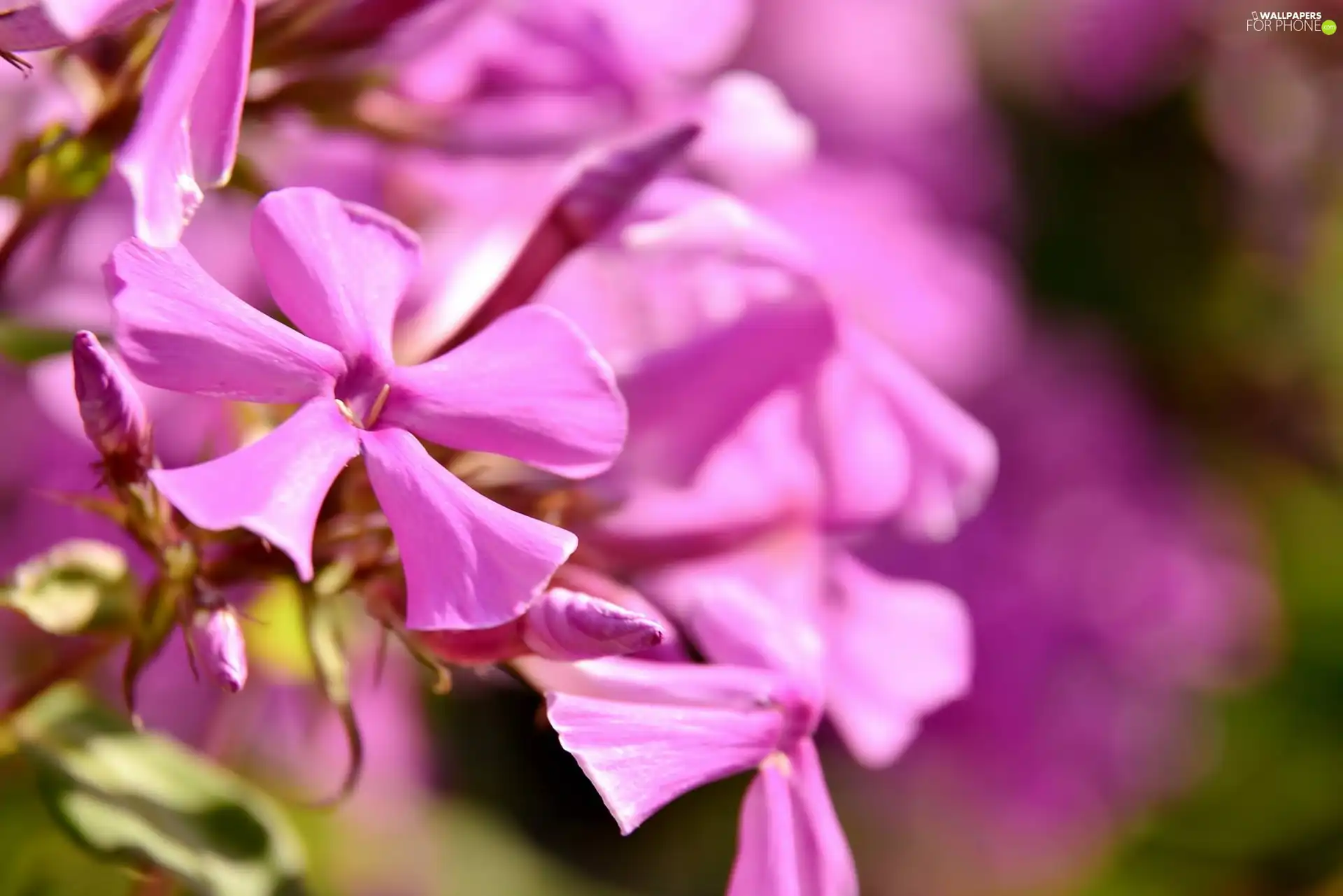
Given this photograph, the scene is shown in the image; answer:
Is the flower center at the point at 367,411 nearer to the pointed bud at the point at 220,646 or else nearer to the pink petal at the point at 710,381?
the pointed bud at the point at 220,646

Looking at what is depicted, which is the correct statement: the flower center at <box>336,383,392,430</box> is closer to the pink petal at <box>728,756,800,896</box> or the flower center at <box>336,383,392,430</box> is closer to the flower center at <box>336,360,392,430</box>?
the flower center at <box>336,360,392,430</box>

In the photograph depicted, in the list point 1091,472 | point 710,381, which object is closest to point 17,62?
point 710,381

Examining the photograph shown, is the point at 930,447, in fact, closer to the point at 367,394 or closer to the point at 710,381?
the point at 710,381

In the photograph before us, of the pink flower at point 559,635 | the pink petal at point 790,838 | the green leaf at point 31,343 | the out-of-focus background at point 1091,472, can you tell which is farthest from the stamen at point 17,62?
the out-of-focus background at point 1091,472

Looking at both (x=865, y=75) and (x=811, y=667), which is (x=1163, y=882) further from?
(x=811, y=667)

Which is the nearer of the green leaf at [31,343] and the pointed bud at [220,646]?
the pointed bud at [220,646]

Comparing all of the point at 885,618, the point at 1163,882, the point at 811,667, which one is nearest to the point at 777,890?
the point at 811,667

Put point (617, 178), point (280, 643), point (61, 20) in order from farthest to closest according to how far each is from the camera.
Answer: point (280, 643)
point (617, 178)
point (61, 20)
